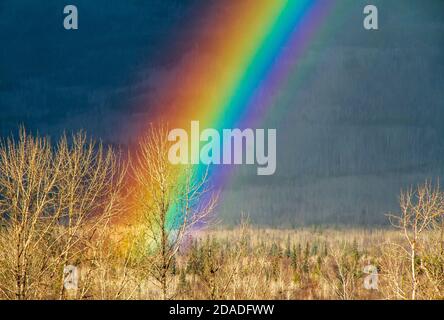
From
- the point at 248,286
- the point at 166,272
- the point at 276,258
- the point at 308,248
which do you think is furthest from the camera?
the point at 308,248

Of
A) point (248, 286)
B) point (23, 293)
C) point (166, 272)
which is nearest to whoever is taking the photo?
point (23, 293)

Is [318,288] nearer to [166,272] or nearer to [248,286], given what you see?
[248,286]

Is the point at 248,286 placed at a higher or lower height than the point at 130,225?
lower

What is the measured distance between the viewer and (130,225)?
29.3 m

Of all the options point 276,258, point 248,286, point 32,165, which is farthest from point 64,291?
point 276,258

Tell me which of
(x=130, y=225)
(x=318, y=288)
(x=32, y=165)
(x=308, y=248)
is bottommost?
(x=318, y=288)

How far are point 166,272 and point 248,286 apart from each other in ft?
109
